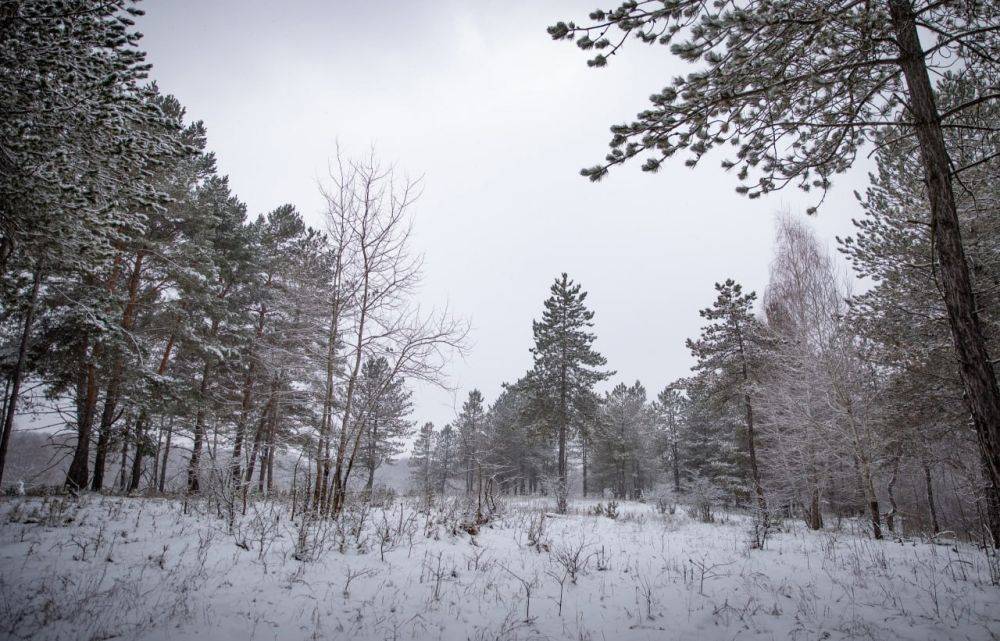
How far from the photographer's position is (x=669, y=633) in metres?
3.53

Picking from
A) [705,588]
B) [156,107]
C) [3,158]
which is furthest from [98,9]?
[705,588]

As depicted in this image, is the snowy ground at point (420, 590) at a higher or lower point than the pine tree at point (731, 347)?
lower

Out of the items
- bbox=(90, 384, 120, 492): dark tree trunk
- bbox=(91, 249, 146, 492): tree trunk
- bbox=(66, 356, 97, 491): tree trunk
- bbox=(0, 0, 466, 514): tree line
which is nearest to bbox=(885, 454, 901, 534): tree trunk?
bbox=(0, 0, 466, 514): tree line

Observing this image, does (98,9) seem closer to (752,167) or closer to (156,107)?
(156,107)

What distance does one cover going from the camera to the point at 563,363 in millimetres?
22984

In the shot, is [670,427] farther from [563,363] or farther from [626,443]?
[563,363]

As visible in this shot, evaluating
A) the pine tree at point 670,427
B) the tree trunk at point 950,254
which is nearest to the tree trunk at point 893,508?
the tree trunk at point 950,254

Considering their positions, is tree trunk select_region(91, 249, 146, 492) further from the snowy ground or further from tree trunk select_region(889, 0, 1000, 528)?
tree trunk select_region(889, 0, 1000, 528)

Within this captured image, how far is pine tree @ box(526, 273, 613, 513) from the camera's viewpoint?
22641 millimetres

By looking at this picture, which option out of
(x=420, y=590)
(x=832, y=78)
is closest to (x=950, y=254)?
(x=832, y=78)

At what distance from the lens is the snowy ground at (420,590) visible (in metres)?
3.33

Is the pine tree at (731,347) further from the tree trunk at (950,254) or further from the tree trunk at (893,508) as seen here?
the tree trunk at (950,254)

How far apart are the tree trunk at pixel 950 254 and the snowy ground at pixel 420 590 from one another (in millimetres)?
2025

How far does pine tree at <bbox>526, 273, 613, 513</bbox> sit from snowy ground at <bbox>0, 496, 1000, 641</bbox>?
1620 centimetres
